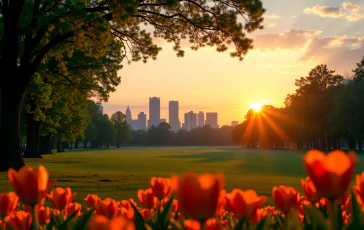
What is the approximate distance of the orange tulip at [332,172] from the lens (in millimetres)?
1396

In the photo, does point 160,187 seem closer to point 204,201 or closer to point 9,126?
point 204,201

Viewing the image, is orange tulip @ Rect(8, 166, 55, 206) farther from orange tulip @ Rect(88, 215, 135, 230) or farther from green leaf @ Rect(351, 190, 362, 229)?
green leaf @ Rect(351, 190, 362, 229)

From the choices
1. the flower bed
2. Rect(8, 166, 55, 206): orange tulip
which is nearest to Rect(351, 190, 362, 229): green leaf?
the flower bed

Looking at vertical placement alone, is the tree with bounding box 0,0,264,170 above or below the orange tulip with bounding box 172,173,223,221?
above

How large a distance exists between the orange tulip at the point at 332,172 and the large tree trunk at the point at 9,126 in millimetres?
19594

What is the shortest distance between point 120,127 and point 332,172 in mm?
139085

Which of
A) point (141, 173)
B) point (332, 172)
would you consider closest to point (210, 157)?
point (141, 173)

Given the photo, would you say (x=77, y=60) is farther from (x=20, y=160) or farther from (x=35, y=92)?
(x=20, y=160)

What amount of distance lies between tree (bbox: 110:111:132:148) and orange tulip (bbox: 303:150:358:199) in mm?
136126

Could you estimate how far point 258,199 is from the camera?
76.9 inches

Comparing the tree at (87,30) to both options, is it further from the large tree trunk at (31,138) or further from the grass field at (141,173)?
the large tree trunk at (31,138)

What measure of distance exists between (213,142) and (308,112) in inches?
4574

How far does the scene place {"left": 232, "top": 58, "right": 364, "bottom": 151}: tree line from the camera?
5878cm

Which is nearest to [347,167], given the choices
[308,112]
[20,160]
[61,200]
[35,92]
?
[61,200]
